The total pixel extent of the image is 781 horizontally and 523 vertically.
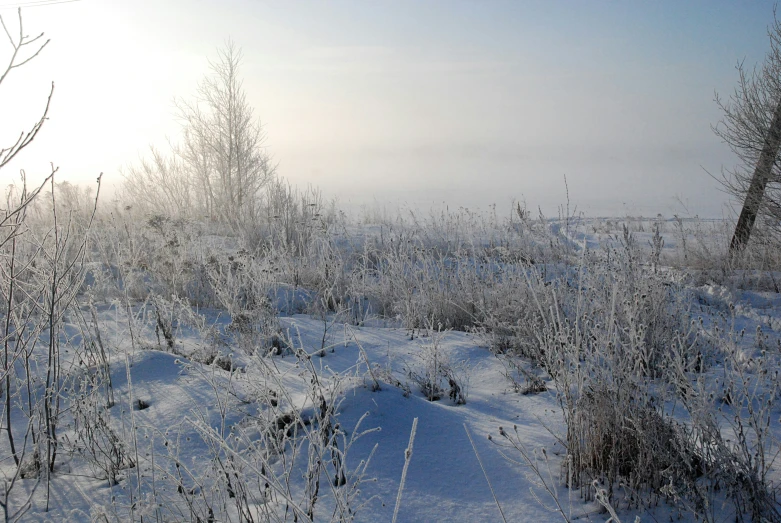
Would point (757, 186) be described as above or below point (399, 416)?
above

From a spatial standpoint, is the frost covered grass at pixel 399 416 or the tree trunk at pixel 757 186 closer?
the frost covered grass at pixel 399 416

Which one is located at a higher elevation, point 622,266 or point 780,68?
point 780,68

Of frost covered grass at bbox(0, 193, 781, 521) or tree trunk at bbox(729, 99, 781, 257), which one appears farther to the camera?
tree trunk at bbox(729, 99, 781, 257)

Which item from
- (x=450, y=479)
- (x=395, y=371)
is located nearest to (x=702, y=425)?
(x=450, y=479)

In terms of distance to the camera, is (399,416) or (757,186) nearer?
(399,416)

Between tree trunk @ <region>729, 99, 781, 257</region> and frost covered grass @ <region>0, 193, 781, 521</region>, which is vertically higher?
tree trunk @ <region>729, 99, 781, 257</region>

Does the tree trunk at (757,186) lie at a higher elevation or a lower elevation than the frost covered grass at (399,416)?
higher

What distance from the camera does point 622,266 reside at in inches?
125

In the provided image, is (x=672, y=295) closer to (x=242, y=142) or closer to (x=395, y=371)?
(x=395, y=371)

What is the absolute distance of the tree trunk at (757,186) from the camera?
7406 millimetres

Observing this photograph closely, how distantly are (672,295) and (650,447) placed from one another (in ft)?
8.61

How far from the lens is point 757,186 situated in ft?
25.5

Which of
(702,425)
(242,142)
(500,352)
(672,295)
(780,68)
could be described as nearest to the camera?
(702,425)

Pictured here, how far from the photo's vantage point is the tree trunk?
741cm
